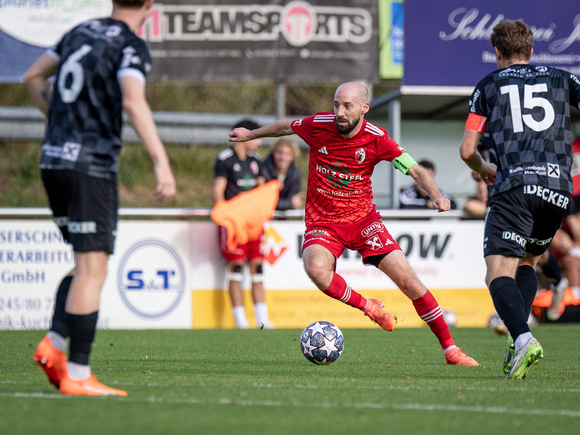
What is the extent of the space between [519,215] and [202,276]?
631cm

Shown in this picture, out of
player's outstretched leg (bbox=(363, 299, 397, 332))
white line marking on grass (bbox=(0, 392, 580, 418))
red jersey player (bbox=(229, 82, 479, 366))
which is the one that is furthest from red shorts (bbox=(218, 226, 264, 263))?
white line marking on grass (bbox=(0, 392, 580, 418))

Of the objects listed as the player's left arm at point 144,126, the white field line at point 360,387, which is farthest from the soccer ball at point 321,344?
the player's left arm at point 144,126

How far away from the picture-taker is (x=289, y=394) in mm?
4465

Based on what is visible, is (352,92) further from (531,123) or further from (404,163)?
(531,123)

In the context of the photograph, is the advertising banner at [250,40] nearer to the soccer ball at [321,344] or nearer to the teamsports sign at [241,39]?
the teamsports sign at [241,39]

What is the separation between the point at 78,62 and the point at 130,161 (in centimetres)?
1281

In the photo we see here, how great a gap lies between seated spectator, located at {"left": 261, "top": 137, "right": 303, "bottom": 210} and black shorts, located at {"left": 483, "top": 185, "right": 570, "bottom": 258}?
243 inches

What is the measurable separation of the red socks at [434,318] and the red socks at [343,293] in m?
0.41

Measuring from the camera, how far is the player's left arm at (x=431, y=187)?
5770 mm

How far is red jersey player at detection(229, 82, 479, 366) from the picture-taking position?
6441 mm

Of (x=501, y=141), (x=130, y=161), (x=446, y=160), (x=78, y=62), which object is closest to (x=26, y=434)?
(x=78, y=62)

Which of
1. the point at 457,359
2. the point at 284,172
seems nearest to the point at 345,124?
the point at 457,359

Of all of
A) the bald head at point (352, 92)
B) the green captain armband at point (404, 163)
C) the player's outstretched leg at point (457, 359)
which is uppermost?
the bald head at point (352, 92)

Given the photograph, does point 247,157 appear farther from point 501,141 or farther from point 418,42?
point 501,141
